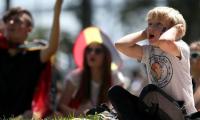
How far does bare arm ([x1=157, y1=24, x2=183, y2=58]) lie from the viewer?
20.6 ft

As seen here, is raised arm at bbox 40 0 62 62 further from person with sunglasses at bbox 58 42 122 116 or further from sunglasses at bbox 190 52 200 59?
sunglasses at bbox 190 52 200 59

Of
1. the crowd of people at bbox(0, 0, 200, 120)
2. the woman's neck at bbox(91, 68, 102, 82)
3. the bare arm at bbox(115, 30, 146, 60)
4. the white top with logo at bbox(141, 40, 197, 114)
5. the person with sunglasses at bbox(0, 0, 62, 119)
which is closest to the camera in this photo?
the white top with logo at bbox(141, 40, 197, 114)

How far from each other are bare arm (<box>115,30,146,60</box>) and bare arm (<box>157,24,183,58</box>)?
332 millimetres

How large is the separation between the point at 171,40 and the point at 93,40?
12.7 ft

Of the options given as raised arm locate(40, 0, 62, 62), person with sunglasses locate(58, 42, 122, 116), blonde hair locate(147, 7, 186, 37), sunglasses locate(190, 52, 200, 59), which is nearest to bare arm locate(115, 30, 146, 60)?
blonde hair locate(147, 7, 186, 37)

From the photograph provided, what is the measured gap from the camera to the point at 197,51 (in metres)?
8.40

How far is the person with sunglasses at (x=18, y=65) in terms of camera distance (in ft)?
30.1

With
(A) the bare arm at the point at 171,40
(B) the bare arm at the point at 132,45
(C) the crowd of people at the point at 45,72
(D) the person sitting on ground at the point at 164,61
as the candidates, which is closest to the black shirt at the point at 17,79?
(C) the crowd of people at the point at 45,72

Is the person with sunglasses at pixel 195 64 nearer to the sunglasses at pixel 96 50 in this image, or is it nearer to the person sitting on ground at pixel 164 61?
the person sitting on ground at pixel 164 61

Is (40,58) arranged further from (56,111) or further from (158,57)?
(158,57)

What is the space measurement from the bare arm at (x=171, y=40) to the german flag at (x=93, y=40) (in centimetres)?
Result: 356

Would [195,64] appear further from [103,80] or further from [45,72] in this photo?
[45,72]

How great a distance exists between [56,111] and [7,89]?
83cm

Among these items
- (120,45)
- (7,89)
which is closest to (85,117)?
(120,45)
